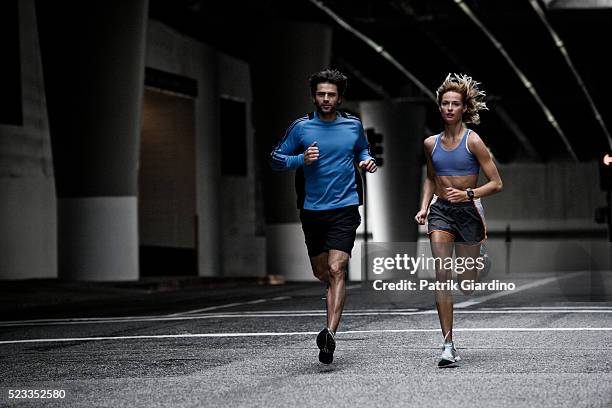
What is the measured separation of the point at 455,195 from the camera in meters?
9.45

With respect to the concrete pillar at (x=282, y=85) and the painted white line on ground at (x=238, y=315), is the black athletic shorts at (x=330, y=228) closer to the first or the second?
the painted white line on ground at (x=238, y=315)

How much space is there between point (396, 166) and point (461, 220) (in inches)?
2040

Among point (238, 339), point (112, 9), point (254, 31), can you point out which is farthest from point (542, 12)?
point (238, 339)

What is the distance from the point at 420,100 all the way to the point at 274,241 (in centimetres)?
1931

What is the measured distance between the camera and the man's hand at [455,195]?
944cm

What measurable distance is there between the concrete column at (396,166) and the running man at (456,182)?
2007 inches

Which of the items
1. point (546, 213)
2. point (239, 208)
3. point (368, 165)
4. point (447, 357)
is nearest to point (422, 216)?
point (368, 165)

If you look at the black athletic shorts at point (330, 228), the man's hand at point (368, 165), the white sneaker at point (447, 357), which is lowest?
the white sneaker at point (447, 357)

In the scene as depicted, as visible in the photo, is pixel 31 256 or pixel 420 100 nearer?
pixel 31 256

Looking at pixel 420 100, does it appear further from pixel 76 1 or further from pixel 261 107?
pixel 76 1

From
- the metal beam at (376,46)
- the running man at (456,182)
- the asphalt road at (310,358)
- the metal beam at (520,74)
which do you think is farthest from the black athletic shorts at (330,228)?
the metal beam at (520,74)

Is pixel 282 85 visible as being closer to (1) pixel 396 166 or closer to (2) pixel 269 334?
(1) pixel 396 166

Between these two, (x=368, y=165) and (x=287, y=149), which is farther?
(x=287, y=149)

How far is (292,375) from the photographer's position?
29.1 feet
